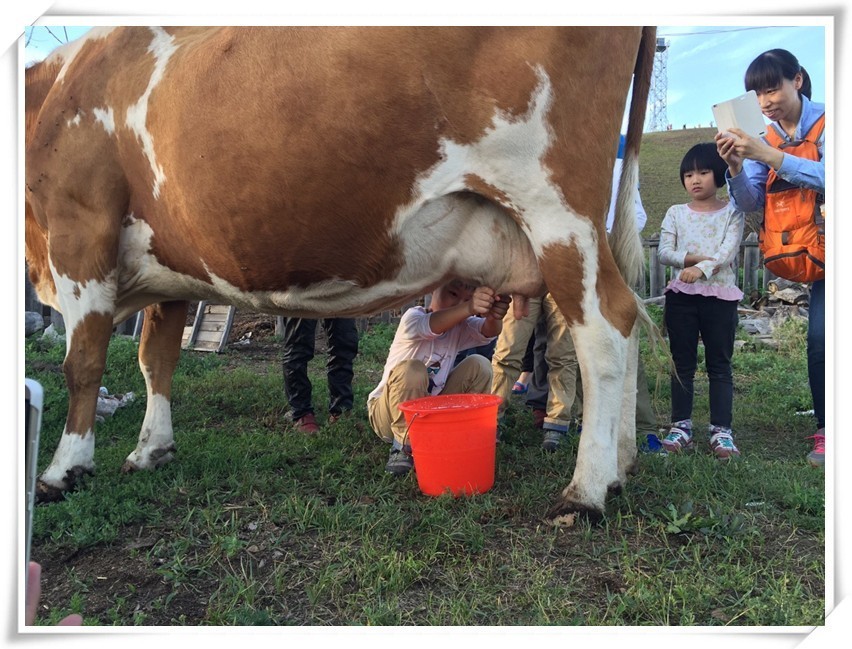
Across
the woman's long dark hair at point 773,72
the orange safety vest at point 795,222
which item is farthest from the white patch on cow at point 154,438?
the woman's long dark hair at point 773,72

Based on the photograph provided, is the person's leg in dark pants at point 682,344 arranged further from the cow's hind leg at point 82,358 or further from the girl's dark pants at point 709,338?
the cow's hind leg at point 82,358

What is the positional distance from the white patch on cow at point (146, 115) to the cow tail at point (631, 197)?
200 cm

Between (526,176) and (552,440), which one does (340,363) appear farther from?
(526,176)

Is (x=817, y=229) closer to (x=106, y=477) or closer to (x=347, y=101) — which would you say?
(x=347, y=101)

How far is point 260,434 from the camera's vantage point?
3893mm

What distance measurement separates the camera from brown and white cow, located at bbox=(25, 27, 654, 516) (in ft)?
8.05

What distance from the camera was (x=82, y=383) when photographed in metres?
3.18

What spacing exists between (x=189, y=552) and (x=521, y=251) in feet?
5.60

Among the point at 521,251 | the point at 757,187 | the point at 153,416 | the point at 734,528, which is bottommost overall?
the point at 734,528

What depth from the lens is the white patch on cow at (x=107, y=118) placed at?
119 inches

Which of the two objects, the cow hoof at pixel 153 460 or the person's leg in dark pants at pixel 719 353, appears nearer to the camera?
the cow hoof at pixel 153 460

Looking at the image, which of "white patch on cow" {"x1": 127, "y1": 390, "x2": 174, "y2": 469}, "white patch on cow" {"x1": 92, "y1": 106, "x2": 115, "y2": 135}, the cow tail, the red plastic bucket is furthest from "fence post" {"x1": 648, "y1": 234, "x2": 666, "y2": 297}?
"white patch on cow" {"x1": 92, "y1": 106, "x2": 115, "y2": 135}
